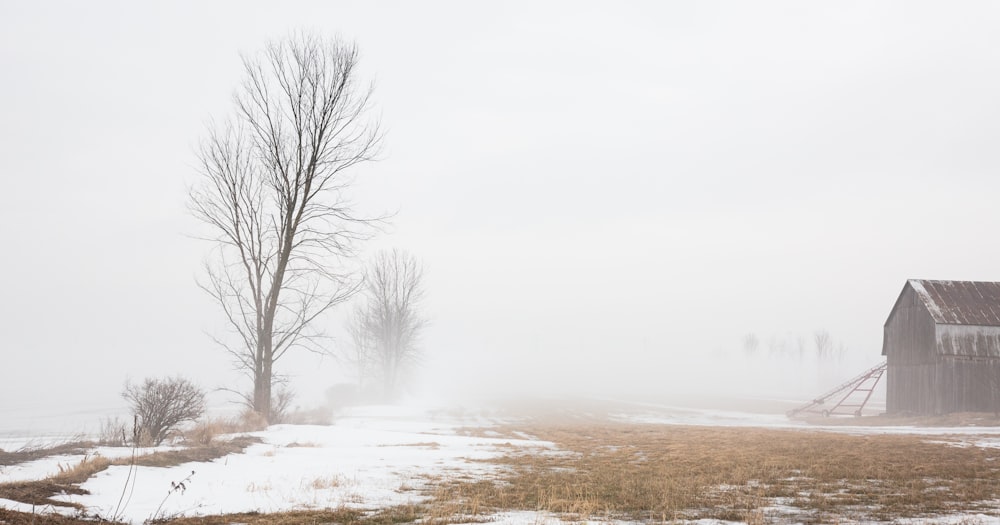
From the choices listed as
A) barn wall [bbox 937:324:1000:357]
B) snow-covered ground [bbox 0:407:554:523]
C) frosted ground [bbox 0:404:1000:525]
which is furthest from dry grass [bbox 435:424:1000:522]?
barn wall [bbox 937:324:1000:357]

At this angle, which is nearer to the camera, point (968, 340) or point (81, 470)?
point (81, 470)

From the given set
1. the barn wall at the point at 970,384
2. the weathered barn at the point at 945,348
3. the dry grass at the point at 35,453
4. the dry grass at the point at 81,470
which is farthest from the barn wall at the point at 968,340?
the dry grass at the point at 35,453

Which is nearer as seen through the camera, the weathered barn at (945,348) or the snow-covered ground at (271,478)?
the snow-covered ground at (271,478)

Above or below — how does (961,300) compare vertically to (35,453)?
above

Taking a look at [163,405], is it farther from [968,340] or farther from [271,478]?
[968,340]

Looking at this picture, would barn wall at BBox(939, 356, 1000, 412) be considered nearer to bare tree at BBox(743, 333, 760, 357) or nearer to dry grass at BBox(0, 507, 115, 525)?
dry grass at BBox(0, 507, 115, 525)

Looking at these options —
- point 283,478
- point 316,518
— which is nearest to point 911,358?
point 283,478

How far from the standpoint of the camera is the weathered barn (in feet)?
98.5

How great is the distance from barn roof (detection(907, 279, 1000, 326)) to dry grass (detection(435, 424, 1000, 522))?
2248cm

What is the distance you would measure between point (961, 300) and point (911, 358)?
13.7 ft

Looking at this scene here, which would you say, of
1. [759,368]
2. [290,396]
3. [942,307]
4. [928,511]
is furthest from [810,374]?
[928,511]

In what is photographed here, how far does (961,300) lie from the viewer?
32.6 metres

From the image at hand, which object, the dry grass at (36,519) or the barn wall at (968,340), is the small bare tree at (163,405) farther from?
the barn wall at (968,340)

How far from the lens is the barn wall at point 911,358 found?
103ft
